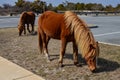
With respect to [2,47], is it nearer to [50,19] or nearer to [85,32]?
[50,19]

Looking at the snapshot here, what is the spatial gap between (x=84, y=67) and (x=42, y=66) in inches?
48.9

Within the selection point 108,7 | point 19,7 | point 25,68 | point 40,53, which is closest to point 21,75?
point 25,68

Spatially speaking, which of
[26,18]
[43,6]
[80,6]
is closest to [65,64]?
[26,18]

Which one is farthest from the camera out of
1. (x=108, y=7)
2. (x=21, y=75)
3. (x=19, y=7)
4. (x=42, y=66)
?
(x=108, y=7)

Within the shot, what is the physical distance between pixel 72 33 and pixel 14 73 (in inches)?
74.3

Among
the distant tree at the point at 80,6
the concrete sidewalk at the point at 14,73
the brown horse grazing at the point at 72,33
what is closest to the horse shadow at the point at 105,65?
the brown horse grazing at the point at 72,33

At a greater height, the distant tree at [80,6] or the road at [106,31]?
the road at [106,31]

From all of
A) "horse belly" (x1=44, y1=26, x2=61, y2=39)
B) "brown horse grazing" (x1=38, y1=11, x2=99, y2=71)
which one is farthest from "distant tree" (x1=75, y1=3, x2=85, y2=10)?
"horse belly" (x1=44, y1=26, x2=61, y2=39)

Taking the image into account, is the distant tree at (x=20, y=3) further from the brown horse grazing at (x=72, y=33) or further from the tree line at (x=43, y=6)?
the brown horse grazing at (x=72, y=33)

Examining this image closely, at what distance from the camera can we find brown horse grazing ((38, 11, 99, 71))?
21.1ft

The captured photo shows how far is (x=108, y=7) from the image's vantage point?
7394 centimetres

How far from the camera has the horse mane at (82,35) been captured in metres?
6.38

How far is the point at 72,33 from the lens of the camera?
22.8ft

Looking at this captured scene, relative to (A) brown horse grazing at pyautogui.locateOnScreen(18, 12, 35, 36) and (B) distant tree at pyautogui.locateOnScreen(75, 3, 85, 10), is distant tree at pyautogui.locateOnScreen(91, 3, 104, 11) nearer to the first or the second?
(B) distant tree at pyautogui.locateOnScreen(75, 3, 85, 10)
